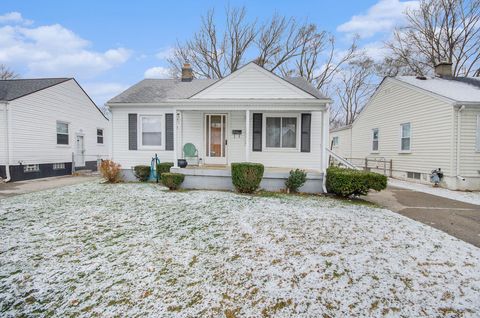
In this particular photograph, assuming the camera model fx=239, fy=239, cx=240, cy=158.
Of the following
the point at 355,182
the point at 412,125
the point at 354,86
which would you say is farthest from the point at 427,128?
the point at 354,86

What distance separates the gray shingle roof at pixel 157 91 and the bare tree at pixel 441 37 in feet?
62.3

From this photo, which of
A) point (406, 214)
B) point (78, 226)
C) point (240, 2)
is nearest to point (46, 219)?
point (78, 226)

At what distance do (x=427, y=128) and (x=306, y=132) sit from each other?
19.4 ft

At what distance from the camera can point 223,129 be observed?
10.0m

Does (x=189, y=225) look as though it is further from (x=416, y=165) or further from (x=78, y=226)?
(x=416, y=165)

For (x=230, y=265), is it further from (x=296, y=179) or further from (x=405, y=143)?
(x=405, y=143)

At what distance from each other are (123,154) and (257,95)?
20.7 feet

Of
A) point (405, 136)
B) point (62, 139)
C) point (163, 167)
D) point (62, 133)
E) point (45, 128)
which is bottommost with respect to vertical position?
point (163, 167)

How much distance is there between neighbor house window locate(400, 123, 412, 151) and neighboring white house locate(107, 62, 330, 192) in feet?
18.4

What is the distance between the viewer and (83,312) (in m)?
2.64

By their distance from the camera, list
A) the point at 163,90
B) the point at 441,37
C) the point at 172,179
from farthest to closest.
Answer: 1. the point at 441,37
2. the point at 163,90
3. the point at 172,179

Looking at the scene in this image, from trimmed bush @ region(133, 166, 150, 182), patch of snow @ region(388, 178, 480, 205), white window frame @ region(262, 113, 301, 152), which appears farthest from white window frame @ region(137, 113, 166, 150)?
patch of snow @ region(388, 178, 480, 205)

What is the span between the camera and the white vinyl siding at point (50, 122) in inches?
428

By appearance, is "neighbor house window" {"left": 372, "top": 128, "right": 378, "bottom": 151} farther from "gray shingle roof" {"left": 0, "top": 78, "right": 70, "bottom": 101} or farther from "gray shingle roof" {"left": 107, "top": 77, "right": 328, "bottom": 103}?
"gray shingle roof" {"left": 0, "top": 78, "right": 70, "bottom": 101}
